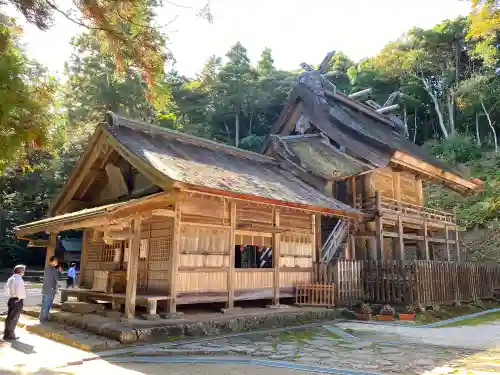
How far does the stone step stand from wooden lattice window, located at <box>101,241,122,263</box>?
9.53ft

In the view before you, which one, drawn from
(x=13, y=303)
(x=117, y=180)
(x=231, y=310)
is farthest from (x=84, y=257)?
(x=231, y=310)

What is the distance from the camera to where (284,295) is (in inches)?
493

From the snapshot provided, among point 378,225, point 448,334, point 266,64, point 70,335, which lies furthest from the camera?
point 266,64

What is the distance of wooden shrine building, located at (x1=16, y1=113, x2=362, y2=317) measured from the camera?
30.7 feet

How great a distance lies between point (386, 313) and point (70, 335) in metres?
8.75

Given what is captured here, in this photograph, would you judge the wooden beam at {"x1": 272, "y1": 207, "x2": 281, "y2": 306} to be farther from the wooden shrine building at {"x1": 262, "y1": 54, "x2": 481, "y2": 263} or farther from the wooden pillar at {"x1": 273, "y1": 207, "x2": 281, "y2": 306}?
the wooden shrine building at {"x1": 262, "y1": 54, "x2": 481, "y2": 263}

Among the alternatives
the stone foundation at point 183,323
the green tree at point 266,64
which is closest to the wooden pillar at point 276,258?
the stone foundation at point 183,323

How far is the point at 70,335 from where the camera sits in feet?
27.1

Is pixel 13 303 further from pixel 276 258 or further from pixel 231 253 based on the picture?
pixel 276 258

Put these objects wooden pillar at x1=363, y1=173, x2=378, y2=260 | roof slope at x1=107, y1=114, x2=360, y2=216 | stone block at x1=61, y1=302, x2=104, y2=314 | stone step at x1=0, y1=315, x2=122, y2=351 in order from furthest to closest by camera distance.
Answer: wooden pillar at x1=363, y1=173, x2=378, y2=260
stone block at x1=61, y1=302, x2=104, y2=314
roof slope at x1=107, y1=114, x2=360, y2=216
stone step at x1=0, y1=315, x2=122, y2=351

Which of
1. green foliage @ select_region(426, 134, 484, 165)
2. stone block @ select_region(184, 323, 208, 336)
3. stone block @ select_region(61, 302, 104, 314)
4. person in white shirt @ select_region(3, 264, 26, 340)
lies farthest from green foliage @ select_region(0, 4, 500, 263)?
stone block @ select_region(184, 323, 208, 336)

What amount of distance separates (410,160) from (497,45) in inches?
1153

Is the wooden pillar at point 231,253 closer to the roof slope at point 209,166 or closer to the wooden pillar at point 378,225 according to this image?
the roof slope at point 209,166

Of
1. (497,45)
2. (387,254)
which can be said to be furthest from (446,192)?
(497,45)
